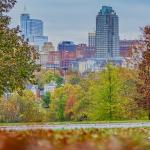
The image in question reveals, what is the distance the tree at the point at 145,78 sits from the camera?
43.0m

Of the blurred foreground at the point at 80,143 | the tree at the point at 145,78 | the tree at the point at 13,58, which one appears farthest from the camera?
the tree at the point at 145,78

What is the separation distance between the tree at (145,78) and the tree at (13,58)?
44.8 ft

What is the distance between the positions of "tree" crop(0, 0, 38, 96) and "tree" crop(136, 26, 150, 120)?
13.7 meters

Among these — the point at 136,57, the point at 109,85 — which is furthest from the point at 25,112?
the point at 136,57

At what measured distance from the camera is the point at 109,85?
2053 inches

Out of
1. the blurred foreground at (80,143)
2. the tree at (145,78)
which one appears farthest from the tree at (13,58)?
the blurred foreground at (80,143)

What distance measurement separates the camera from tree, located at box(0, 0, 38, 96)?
28.4 m

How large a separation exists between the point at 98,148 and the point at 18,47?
91.7 feet

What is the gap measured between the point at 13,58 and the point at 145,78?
1630cm

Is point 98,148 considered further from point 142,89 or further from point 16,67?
point 142,89

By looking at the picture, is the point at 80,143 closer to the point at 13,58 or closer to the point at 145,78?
the point at 13,58

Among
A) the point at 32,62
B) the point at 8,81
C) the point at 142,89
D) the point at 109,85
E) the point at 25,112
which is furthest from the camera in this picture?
the point at 25,112

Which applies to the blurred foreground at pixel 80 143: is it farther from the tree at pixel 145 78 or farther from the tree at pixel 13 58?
the tree at pixel 145 78

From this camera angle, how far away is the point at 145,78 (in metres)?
43.2
